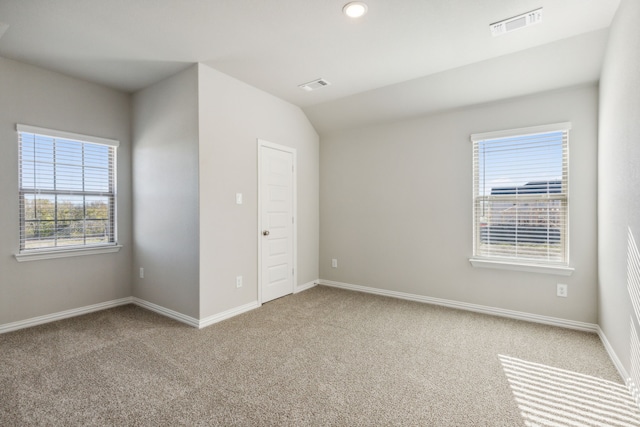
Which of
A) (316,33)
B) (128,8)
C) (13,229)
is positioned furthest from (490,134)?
(13,229)

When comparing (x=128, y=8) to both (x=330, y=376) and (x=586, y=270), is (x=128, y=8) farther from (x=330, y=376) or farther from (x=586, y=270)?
(x=586, y=270)

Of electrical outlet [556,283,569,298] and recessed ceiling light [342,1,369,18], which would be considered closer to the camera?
recessed ceiling light [342,1,369,18]

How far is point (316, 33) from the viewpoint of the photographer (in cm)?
258

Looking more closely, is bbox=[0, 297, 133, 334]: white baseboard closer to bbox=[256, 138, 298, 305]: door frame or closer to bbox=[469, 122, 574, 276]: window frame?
bbox=[256, 138, 298, 305]: door frame

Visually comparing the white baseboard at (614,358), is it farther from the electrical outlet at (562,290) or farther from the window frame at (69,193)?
the window frame at (69,193)

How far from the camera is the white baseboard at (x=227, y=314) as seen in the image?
3168 mm

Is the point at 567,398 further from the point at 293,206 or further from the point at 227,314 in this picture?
the point at 293,206

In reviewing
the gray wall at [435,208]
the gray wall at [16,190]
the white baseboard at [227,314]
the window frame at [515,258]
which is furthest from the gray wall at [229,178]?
the window frame at [515,258]

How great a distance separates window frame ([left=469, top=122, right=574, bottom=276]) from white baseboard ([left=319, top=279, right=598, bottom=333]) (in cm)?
49

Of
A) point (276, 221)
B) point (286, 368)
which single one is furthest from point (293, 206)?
point (286, 368)

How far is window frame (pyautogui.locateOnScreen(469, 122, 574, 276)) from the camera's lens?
3.13 meters

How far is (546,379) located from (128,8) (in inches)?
161

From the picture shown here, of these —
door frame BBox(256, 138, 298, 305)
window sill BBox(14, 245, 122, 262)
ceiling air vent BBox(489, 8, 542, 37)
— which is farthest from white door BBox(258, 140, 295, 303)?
ceiling air vent BBox(489, 8, 542, 37)

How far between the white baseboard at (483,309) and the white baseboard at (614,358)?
0.19m
